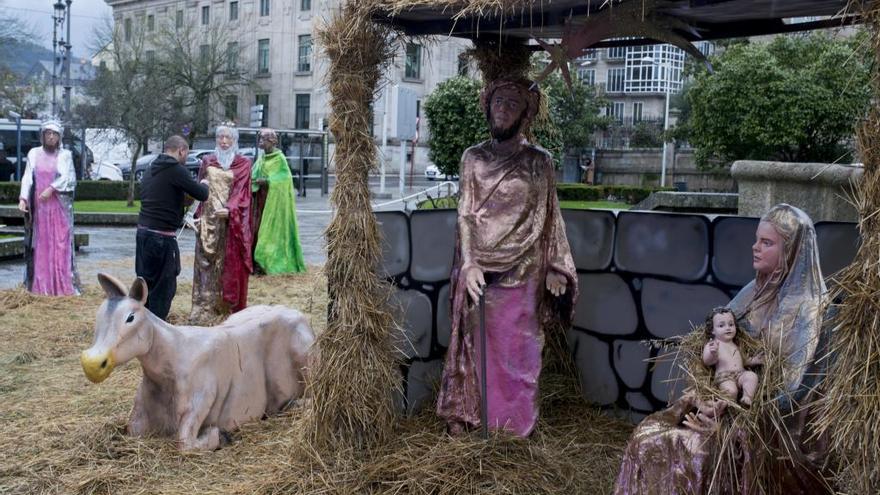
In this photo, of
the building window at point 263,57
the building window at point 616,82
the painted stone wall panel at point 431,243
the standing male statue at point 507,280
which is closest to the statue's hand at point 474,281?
the standing male statue at point 507,280

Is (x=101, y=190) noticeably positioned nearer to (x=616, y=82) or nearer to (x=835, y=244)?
(x=835, y=244)

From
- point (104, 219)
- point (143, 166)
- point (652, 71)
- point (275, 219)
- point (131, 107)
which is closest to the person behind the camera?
point (275, 219)

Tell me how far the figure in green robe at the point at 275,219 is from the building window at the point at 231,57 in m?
38.4

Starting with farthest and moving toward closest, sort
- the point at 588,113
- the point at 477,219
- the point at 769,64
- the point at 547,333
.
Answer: the point at 588,113 < the point at 769,64 < the point at 547,333 < the point at 477,219

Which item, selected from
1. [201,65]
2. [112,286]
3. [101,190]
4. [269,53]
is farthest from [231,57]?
[112,286]

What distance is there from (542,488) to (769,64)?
2483 centimetres

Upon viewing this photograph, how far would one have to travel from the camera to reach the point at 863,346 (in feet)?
9.48

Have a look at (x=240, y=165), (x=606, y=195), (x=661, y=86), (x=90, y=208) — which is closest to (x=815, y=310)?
(x=240, y=165)

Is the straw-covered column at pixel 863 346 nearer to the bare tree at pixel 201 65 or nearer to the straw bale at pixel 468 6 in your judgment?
the straw bale at pixel 468 6

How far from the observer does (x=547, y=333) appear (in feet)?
18.8

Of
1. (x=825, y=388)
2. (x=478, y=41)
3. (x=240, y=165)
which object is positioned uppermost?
(x=478, y=41)

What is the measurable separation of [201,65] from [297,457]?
44307mm

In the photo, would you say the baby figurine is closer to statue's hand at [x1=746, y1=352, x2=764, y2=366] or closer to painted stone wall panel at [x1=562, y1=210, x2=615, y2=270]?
statue's hand at [x1=746, y1=352, x2=764, y2=366]

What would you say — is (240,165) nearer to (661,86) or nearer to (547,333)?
(547,333)
